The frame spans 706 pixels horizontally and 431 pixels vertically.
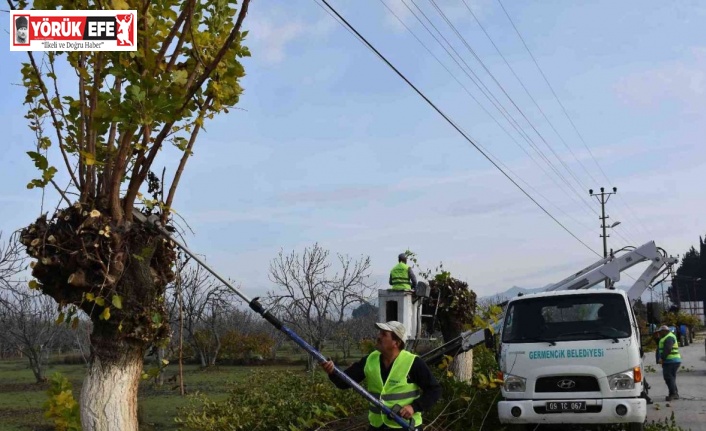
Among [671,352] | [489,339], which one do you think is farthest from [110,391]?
[671,352]

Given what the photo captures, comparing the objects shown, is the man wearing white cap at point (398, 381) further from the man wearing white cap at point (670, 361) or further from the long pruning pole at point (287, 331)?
the man wearing white cap at point (670, 361)

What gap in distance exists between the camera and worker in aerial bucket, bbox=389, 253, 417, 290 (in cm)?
1184

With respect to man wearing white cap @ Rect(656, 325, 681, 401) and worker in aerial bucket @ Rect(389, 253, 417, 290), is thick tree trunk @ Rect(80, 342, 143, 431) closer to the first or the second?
worker in aerial bucket @ Rect(389, 253, 417, 290)

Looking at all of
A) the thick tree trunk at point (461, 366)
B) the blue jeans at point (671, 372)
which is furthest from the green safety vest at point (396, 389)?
the blue jeans at point (671, 372)

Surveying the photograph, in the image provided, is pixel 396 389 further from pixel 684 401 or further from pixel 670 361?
pixel 684 401

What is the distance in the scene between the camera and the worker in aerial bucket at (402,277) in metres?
11.8

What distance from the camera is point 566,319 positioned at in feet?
31.7

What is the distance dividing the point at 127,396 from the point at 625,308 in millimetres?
6959

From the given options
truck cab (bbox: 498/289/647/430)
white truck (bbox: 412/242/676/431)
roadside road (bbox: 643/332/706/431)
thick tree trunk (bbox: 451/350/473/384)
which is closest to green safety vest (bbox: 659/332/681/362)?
roadside road (bbox: 643/332/706/431)

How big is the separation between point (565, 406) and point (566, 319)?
1265mm

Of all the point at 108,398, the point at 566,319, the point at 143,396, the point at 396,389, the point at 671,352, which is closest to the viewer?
the point at 108,398

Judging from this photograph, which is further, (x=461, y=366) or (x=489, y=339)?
(x=461, y=366)

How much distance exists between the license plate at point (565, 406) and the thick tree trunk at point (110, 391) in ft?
18.6

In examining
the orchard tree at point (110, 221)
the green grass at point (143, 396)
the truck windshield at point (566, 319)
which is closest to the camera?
the orchard tree at point (110, 221)
